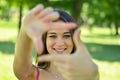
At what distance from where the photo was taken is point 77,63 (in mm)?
1604

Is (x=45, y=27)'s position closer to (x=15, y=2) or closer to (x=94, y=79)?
(x=94, y=79)

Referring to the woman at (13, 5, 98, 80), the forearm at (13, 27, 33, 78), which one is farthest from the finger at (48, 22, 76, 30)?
the forearm at (13, 27, 33, 78)

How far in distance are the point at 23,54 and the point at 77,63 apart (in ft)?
1.27

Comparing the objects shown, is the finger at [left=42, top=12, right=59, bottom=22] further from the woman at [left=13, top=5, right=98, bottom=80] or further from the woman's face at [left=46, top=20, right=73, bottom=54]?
the woman's face at [left=46, top=20, right=73, bottom=54]

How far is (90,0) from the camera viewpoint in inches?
1005

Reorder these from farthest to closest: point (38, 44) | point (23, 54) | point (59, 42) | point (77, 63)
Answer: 1. point (59, 42)
2. point (23, 54)
3. point (77, 63)
4. point (38, 44)

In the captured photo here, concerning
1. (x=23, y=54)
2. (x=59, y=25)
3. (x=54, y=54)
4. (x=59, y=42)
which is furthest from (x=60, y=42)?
(x=59, y=25)

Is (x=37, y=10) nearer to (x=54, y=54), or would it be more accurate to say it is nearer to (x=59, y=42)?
(x=54, y=54)

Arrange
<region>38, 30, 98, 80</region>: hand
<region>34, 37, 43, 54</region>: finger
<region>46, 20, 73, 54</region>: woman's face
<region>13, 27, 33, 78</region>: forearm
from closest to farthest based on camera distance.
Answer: <region>34, 37, 43, 54</region>: finger < <region>38, 30, 98, 80</region>: hand < <region>13, 27, 33, 78</region>: forearm < <region>46, 20, 73, 54</region>: woman's face

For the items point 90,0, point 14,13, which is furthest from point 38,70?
point 14,13

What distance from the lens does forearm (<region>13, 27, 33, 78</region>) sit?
1.78 meters

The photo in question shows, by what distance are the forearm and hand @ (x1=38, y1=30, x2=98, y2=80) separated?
20 centimetres

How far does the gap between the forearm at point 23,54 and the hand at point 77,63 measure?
20 cm

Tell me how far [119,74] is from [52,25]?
29.2 feet
